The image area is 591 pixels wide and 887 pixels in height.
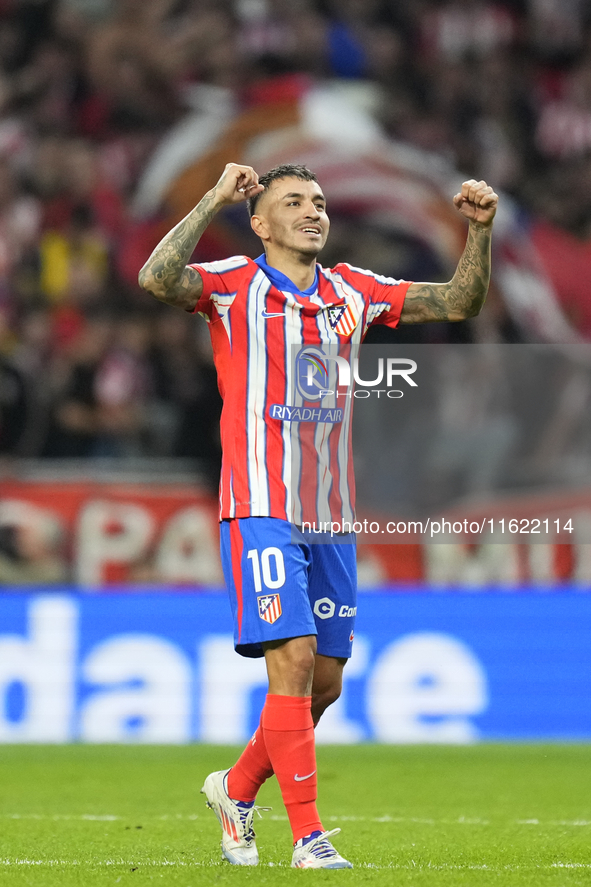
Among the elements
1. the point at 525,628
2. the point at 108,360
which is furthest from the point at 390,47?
the point at 525,628

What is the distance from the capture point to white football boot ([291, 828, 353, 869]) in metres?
3.64

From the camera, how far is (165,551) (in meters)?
9.47

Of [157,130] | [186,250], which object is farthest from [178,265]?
[157,130]

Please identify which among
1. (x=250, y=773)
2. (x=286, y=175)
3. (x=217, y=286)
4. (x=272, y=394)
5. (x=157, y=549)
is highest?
(x=286, y=175)

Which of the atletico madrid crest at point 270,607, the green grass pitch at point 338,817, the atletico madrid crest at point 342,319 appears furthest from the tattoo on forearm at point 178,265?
the green grass pitch at point 338,817

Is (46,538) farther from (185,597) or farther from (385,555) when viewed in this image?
(385,555)

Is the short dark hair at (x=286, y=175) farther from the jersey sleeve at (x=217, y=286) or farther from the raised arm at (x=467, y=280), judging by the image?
the raised arm at (x=467, y=280)

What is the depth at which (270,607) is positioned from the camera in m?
3.80

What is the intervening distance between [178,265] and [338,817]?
252cm

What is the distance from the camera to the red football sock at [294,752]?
375 cm

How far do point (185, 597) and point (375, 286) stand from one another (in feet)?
13.8

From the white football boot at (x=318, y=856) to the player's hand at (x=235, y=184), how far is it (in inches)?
71.7

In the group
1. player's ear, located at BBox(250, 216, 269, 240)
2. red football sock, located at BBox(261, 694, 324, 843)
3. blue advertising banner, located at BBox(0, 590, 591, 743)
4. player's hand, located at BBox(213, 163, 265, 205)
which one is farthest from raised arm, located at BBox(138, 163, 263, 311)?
blue advertising banner, located at BBox(0, 590, 591, 743)

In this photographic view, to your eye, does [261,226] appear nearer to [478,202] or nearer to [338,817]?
[478,202]
